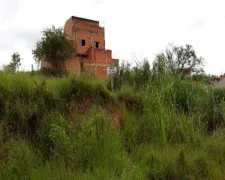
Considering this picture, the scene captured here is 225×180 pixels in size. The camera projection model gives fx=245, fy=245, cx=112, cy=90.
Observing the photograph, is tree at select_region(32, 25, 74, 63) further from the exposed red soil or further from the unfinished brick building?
the exposed red soil

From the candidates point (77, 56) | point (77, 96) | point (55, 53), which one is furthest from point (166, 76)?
point (77, 56)

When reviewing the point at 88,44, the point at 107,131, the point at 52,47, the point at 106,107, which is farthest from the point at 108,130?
the point at 88,44

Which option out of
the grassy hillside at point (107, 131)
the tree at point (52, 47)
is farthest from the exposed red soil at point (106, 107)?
the tree at point (52, 47)

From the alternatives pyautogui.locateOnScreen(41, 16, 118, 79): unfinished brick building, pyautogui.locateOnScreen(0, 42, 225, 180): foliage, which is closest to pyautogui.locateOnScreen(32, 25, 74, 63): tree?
pyautogui.locateOnScreen(41, 16, 118, 79): unfinished brick building

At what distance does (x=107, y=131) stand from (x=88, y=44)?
32.1 metres

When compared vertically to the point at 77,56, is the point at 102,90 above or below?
below

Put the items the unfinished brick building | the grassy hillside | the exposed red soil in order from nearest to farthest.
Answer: the grassy hillside, the exposed red soil, the unfinished brick building

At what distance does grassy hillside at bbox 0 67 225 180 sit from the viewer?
4.31m

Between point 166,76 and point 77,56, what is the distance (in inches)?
1031

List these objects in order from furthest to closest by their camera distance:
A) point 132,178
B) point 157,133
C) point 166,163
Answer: point 157,133, point 166,163, point 132,178

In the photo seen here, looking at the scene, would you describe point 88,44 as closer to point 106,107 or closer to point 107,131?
point 106,107

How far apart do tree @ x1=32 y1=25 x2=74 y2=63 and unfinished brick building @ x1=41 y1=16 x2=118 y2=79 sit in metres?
1.55

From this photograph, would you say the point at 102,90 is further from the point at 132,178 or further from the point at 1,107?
the point at 132,178

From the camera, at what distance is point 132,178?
4023 mm
